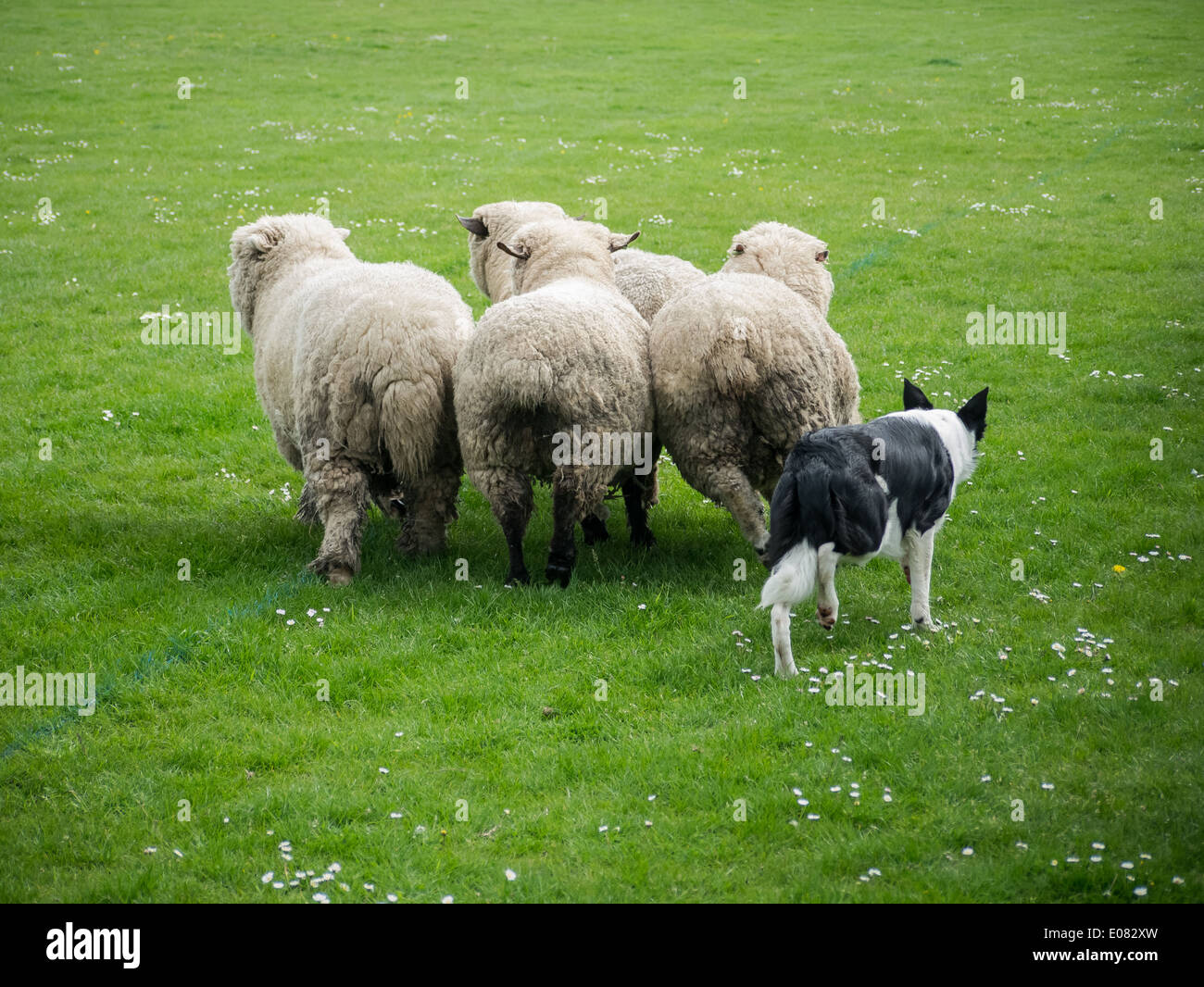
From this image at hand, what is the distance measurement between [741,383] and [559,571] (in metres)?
1.78

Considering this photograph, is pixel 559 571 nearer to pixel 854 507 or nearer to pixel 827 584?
pixel 827 584

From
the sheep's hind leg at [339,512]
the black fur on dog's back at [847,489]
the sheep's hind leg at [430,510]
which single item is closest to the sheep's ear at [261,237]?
the sheep's hind leg at [339,512]

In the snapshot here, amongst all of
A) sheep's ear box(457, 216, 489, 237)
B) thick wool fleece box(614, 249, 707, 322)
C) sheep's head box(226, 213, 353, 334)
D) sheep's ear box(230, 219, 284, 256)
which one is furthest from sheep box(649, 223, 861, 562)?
sheep's ear box(230, 219, 284, 256)

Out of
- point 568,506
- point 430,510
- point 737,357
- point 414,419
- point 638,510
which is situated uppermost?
point 737,357

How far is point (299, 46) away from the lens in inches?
1202

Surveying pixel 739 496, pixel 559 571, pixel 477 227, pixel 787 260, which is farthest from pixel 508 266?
pixel 739 496

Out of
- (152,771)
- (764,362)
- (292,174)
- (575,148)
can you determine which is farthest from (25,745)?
(575,148)

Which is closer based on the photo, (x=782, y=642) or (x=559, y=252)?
(x=782, y=642)

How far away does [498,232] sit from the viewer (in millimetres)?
9859

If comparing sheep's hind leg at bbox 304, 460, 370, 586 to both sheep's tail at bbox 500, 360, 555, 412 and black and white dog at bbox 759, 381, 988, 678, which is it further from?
black and white dog at bbox 759, 381, 988, 678

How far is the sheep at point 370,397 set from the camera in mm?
7695

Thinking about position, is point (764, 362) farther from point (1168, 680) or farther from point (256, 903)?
point (256, 903)

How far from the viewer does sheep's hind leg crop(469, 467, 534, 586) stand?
7551 mm

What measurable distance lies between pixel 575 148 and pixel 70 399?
42.2ft
